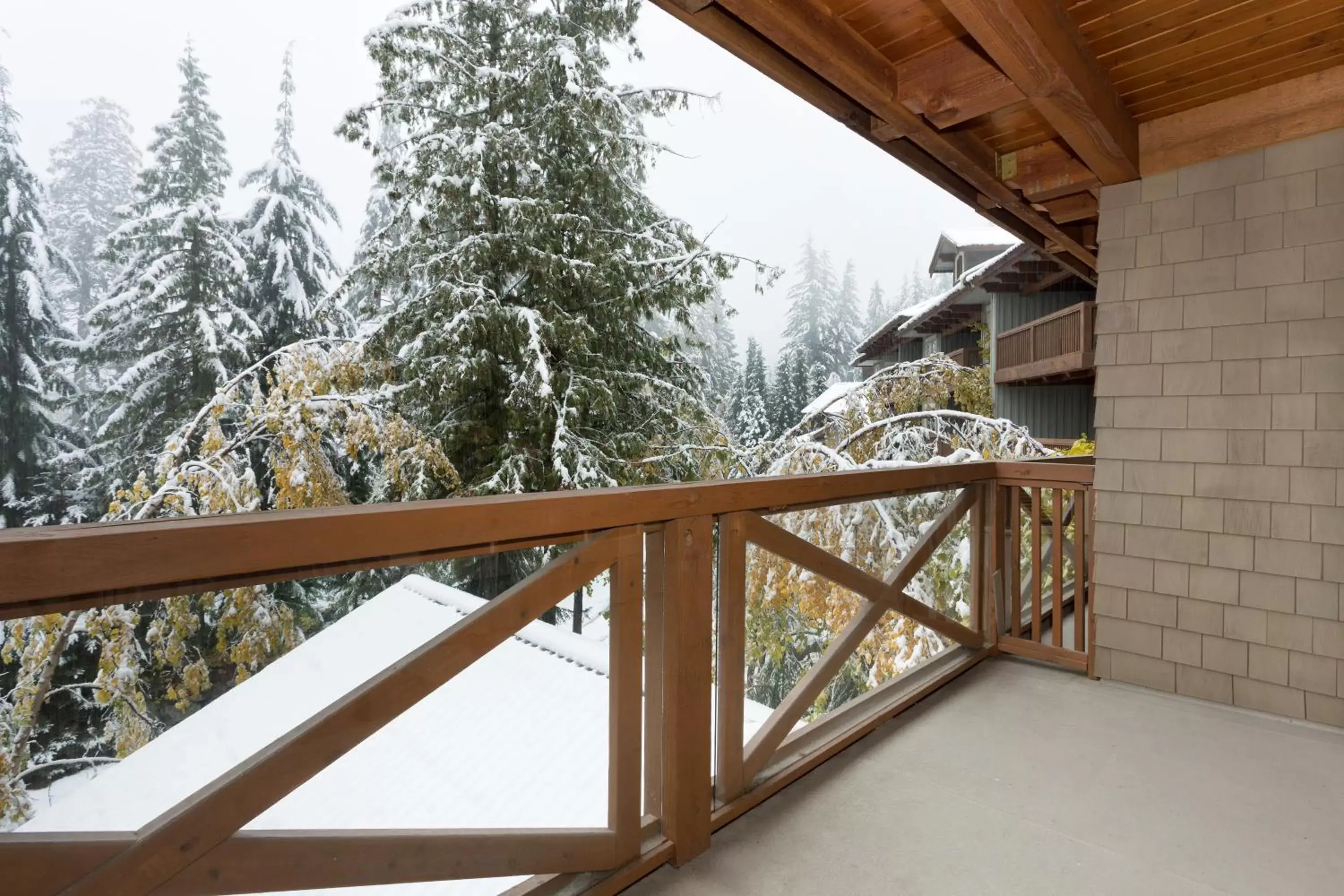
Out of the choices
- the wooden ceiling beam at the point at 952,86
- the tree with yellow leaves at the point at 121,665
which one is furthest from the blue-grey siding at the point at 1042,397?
the tree with yellow leaves at the point at 121,665

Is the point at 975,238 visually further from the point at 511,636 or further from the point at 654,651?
the point at 511,636

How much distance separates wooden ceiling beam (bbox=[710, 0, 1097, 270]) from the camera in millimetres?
2049

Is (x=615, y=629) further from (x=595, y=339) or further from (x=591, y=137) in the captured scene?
(x=591, y=137)

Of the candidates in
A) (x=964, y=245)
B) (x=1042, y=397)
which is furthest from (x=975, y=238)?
(x=1042, y=397)

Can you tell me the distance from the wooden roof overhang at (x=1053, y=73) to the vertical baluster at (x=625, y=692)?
1.54 meters

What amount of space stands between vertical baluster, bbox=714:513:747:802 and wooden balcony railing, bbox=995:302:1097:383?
342 inches

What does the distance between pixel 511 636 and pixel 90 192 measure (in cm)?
1698

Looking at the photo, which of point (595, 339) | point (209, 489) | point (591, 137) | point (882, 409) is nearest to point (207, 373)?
point (209, 489)

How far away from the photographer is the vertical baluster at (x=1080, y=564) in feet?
11.1

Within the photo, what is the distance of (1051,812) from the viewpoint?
80.8 inches

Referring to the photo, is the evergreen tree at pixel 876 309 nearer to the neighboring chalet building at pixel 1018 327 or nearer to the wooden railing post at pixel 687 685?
the neighboring chalet building at pixel 1018 327

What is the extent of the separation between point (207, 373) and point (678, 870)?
1303cm

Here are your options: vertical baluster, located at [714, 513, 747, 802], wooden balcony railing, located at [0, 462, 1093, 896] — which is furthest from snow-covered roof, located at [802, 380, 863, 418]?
vertical baluster, located at [714, 513, 747, 802]

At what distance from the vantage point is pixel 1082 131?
105 inches
